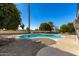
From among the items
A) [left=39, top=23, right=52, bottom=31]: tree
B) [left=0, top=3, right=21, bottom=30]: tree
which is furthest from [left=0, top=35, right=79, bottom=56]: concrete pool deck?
[left=0, top=3, right=21, bottom=30]: tree

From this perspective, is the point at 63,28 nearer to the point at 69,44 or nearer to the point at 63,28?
the point at 63,28

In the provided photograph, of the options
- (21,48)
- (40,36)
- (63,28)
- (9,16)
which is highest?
→ (9,16)

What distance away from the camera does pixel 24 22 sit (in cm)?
321

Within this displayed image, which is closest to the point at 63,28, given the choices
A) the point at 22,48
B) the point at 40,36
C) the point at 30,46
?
the point at 40,36

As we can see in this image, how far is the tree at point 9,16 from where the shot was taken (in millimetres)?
3189

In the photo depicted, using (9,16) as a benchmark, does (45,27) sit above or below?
below

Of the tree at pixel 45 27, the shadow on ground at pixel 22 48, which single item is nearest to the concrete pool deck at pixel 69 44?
the shadow on ground at pixel 22 48

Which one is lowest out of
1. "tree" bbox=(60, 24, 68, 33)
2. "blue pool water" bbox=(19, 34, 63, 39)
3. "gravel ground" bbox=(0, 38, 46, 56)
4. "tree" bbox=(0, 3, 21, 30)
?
"gravel ground" bbox=(0, 38, 46, 56)

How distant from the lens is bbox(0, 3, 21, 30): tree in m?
3.19

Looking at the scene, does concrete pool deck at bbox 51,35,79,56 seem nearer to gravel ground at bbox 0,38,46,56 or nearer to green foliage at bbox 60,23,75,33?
green foliage at bbox 60,23,75,33

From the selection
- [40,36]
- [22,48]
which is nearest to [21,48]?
[22,48]

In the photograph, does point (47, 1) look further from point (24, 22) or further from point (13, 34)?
point (13, 34)

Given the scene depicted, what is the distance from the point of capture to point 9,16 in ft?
10.5

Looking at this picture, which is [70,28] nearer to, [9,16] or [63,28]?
[63,28]
